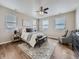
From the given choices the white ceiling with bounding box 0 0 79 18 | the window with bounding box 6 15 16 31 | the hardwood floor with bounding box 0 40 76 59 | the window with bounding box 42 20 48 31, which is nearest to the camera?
the hardwood floor with bounding box 0 40 76 59

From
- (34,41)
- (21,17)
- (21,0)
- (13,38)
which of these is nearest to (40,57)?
(34,41)

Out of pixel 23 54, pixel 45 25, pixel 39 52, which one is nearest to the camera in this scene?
pixel 23 54

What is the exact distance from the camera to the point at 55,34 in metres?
6.24

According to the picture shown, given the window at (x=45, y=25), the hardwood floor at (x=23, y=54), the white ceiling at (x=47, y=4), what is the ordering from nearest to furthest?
the hardwood floor at (x=23, y=54) → the white ceiling at (x=47, y=4) → the window at (x=45, y=25)

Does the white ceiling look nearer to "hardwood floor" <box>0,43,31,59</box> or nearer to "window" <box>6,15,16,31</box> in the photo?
"window" <box>6,15,16,31</box>

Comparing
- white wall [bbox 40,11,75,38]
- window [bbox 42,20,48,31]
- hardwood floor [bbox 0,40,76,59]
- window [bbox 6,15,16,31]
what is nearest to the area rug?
hardwood floor [bbox 0,40,76,59]

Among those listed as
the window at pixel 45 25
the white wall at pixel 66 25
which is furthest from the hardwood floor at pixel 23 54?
the window at pixel 45 25

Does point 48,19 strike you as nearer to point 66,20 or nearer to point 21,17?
point 66,20

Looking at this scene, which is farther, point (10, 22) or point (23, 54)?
point (10, 22)

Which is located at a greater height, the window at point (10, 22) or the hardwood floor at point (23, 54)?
the window at point (10, 22)

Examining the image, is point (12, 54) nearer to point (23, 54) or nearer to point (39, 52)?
point (23, 54)

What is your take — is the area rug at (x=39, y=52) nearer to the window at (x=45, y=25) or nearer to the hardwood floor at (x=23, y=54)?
the hardwood floor at (x=23, y=54)

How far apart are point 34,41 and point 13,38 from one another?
8.43ft

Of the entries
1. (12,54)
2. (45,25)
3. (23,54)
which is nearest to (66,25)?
(45,25)
